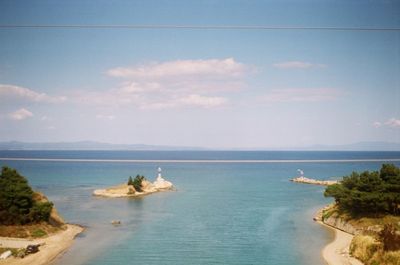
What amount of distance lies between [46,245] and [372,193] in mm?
35894

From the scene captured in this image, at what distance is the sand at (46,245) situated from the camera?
103 ft

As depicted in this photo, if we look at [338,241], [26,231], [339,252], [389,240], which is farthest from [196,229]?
[389,240]

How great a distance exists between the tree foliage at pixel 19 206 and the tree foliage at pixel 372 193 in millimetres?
35367

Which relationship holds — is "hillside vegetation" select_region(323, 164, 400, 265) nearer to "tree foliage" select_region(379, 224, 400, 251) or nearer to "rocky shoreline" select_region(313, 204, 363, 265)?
"rocky shoreline" select_region(313, 204, 363, 265)

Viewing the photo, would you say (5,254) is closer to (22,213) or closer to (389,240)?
(22,213)

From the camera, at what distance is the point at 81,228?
148 ft

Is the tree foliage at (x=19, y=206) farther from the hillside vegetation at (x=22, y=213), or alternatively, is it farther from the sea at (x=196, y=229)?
the sea at (x=196, y=229)

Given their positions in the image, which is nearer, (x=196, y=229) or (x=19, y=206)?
(x=19, y=206)

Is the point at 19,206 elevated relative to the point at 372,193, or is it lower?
lower

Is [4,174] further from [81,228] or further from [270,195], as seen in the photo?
[270,195]

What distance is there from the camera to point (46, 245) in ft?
119

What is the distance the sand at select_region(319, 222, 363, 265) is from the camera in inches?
1254

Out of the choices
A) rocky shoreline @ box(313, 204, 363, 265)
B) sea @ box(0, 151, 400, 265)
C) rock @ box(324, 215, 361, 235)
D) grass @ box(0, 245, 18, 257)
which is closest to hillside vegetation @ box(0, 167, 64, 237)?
sea @ box(0, 151, 400, 265)

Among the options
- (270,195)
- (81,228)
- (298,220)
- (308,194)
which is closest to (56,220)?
(81,228)
